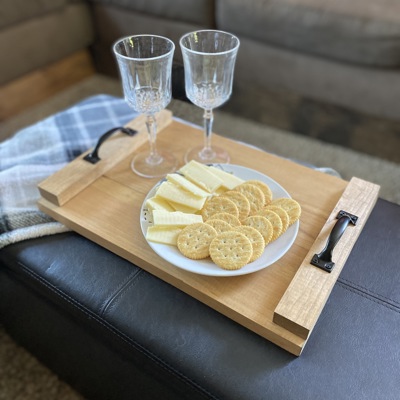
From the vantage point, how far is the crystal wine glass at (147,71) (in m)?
0.70

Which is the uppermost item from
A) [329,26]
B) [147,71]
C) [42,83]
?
[147,71]

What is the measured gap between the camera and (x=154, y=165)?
0.82 m

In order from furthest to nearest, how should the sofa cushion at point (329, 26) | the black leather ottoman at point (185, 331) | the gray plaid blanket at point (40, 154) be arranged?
the sofa cushion at point (329, 26)
the gray plaid blanket at point (40, 154)
the black leather ottoman at point (185, 331)

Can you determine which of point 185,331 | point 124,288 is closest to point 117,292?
point 124,288

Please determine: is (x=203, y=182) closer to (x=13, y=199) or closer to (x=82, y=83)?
(x=13, y=199)

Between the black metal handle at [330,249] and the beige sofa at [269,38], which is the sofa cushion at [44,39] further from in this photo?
the black metal handle at [330,249]

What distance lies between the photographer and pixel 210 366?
56 centimetres

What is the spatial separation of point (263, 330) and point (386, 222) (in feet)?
1.02

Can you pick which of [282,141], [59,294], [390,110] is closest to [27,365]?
[59,294]

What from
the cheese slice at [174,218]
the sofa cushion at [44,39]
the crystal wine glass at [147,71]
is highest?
the crystal wine glass at [147,71]

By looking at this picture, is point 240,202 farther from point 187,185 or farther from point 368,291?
point 368,291

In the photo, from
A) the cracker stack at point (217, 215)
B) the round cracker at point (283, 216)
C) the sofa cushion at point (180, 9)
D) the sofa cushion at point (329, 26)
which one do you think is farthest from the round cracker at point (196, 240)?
the sofa cushion at point (180, 9)

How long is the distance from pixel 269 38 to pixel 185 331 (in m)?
1.07

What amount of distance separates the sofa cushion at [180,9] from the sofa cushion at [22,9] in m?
0.28
